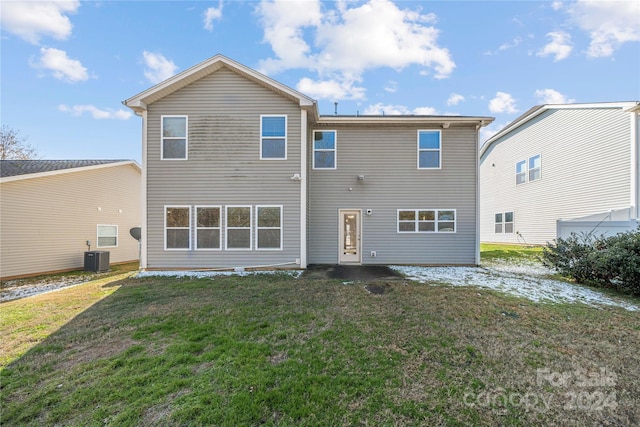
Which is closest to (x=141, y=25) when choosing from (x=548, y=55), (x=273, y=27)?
(x=273, y=27)

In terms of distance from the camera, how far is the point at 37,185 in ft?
30.7

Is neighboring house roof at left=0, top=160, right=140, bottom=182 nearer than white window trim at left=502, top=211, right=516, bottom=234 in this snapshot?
Yes

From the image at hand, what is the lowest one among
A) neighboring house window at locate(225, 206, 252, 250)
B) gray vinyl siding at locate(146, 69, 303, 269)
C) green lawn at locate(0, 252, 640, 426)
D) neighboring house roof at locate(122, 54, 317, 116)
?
green lawn at locate(0, 252, 640, 426)

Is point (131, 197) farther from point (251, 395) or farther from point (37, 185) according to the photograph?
point (251, 395)

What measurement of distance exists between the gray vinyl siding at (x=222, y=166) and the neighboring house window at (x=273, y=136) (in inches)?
6.2

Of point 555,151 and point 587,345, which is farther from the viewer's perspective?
point 555,151

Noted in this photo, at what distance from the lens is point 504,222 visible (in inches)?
699

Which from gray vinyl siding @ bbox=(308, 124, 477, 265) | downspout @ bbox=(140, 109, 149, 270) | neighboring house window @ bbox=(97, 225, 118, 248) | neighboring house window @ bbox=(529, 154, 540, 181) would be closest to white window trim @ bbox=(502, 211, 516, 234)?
neighboring house window @ bbox=(529, 154, 540, 181)

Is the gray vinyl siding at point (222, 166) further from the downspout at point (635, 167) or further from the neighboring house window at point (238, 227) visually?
the downspout at point (635, 167)

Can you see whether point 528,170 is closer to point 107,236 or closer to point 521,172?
point 521,172

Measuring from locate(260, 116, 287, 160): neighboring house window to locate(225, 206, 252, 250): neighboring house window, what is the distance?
1.98 metres

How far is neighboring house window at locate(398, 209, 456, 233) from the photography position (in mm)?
10031

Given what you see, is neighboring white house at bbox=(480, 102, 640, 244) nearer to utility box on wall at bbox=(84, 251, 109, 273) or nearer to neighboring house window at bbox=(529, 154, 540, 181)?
neighboring house window at bbox=(529, 154, 540, 181)

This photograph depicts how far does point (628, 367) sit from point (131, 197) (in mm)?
16472
